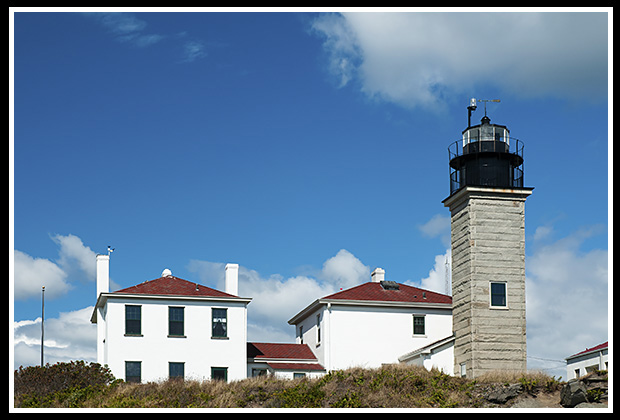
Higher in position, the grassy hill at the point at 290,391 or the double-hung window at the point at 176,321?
the double-hung window at the point at 176,321

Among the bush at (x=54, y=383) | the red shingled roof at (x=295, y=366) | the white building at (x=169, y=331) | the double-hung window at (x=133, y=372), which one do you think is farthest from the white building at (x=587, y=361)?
the bush at (x=54, y=383)

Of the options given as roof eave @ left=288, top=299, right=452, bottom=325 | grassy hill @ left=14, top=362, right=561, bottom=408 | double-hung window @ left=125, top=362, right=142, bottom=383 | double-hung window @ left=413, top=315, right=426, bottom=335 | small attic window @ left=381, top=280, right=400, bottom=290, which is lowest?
grassy hill @ left=14, top=362, right=561, bottom=408

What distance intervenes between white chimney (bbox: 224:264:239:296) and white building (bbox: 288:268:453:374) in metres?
3.54

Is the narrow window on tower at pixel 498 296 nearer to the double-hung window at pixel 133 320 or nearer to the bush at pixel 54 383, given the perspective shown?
the double-hung window at pixel 133 320

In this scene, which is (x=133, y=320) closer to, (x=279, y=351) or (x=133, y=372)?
(x=133, y=372)

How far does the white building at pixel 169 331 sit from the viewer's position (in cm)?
3256

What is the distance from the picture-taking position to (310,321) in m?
37.8

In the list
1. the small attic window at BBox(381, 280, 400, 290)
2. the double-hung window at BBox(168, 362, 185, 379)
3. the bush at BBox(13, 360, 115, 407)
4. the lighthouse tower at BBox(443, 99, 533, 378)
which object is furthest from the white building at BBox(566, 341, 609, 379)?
the bush at BBox(13, 360, 115, 407)

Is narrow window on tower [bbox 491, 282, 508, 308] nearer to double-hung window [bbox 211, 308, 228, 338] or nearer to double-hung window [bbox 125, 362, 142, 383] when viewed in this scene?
double-hung window [bbox 211, 308, 228, 338]

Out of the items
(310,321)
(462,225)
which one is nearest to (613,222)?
(462,225)

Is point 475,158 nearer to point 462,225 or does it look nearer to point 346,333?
point 462,225

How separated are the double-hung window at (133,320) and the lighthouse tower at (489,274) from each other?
12.5 m

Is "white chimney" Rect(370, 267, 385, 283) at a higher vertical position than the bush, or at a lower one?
higher

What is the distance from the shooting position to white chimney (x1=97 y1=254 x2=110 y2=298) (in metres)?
33.8
